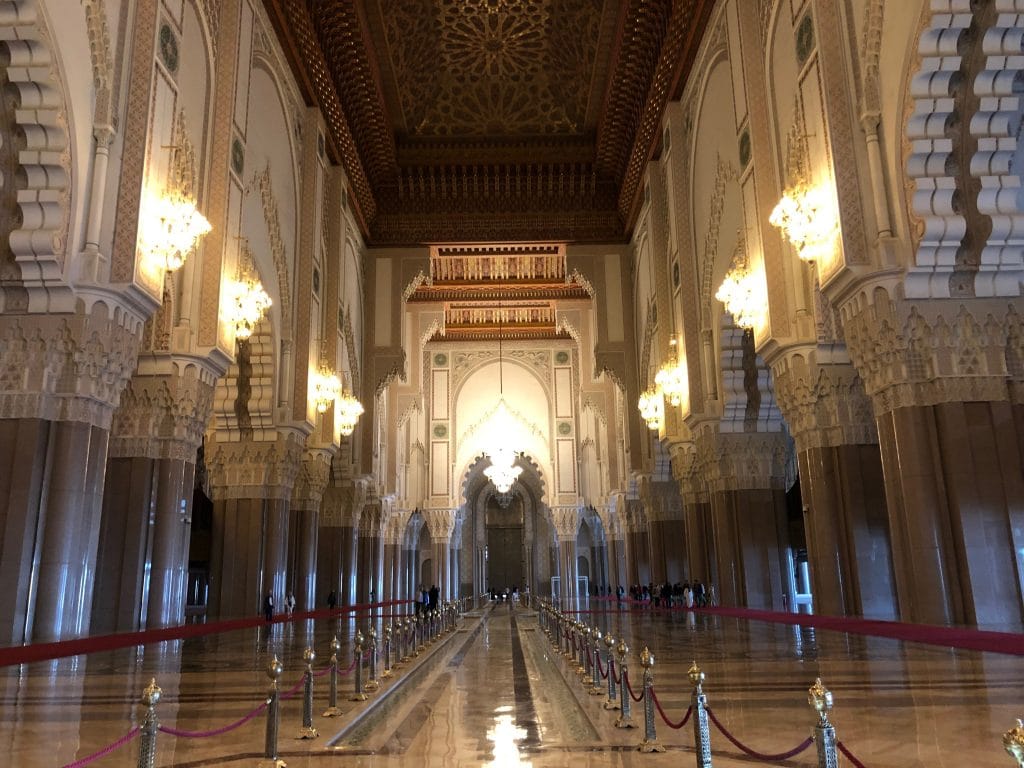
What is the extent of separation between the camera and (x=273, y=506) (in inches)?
454

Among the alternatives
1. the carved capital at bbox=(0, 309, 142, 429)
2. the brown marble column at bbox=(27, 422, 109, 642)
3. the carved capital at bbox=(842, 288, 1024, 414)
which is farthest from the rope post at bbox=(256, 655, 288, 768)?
the carved capital at bbox=(842, 288, 1024, 414)

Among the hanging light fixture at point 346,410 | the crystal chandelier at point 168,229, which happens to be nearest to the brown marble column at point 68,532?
the crystal chandelier at point 168,229

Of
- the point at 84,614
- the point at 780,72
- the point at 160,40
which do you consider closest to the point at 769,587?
the point at 780,72

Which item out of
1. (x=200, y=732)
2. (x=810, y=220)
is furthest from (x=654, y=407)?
(x=200, y=732)

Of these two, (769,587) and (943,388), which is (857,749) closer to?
(943,388)

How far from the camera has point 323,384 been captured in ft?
42.1

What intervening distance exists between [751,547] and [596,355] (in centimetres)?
672

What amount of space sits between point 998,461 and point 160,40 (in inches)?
309

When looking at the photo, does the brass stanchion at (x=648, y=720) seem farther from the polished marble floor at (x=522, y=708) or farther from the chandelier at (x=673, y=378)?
the chandelier at (x=673, y=378)

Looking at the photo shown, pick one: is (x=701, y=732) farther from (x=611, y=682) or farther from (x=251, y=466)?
(x=251, y=466)

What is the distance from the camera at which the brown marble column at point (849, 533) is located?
790 cm

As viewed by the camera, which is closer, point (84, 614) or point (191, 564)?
point (84, 614)

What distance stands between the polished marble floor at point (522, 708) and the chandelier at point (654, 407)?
7.78 metres

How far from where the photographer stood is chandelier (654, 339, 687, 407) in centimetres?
1250
